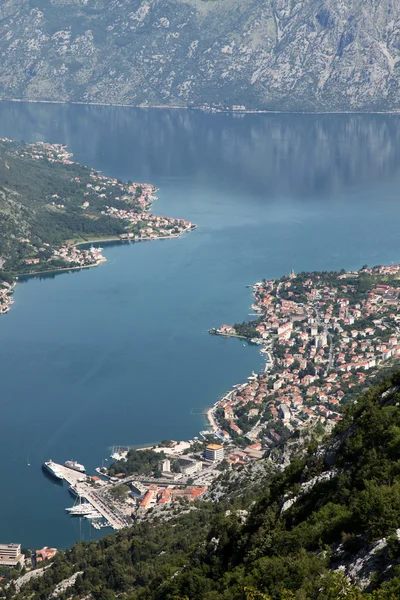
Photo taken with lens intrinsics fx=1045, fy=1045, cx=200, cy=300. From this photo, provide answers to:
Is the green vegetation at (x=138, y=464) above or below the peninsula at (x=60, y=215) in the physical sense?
above

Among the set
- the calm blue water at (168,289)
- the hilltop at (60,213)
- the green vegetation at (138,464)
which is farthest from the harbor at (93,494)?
the hilltop at (60,213)

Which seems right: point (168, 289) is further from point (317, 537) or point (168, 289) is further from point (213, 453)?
point (317, 537)

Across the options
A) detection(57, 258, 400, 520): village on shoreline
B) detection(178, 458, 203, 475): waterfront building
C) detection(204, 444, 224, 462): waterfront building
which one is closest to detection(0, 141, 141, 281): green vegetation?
detection(57, 258, 400, 520): village on shoreline

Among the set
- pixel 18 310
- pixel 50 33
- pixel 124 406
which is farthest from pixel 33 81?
pixel 124 406

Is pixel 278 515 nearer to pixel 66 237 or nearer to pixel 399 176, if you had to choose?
pixel 66 237

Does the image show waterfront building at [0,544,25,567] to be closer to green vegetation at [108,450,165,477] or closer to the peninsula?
green vegetation at [108,450,165,477]

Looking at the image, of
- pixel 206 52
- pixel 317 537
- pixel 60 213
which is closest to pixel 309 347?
pixel 60 213

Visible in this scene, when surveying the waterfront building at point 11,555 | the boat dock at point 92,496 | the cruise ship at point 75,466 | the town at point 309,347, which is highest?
the waterfront building at point 11,555

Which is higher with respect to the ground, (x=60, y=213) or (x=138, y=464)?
(x=138, y=464)

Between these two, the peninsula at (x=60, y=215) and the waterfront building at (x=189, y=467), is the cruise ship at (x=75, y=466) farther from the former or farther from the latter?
the peninsula at (x=60, y=215)
